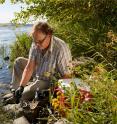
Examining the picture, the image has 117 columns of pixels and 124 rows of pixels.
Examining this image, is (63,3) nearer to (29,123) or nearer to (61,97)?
(29,123)

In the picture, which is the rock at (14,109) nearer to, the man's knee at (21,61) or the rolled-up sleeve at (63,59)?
the man's knee at (21,61)

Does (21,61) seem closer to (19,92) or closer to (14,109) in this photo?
(14,109)

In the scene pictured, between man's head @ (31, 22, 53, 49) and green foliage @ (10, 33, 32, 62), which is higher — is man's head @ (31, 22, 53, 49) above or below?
above

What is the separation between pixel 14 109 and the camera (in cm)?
613

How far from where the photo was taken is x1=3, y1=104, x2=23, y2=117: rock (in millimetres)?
5898

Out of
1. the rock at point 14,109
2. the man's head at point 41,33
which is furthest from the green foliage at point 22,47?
the man's head at point 41,33

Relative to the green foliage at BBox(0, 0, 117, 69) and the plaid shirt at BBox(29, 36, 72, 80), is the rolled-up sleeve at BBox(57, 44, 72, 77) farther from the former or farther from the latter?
the green foliage at BBox(0, 0, 117, 69)

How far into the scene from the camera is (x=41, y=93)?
5.21 m

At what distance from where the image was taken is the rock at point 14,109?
590 cm

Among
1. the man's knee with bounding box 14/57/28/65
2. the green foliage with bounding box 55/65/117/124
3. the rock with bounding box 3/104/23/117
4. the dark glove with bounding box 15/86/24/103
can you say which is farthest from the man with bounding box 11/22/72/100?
the green foliage with bounding box 55/65/117/124

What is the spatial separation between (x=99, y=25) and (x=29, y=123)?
12.4 feet

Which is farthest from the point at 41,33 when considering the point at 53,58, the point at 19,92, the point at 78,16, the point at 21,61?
the point at 78,16

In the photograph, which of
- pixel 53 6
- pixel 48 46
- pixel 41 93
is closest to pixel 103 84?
pixel 41 93

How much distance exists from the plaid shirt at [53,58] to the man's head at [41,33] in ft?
0.42
